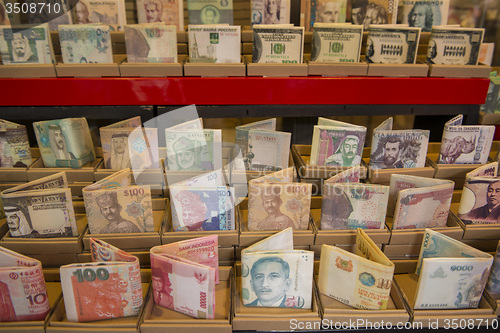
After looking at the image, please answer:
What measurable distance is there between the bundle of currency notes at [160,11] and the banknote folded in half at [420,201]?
196cm

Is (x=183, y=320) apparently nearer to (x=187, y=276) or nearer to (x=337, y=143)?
(x=187, y=276)

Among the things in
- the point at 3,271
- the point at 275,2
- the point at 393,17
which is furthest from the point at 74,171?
the point at 393,17

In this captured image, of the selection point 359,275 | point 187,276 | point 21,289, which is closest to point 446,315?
point 359,275

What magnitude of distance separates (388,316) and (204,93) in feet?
5.91

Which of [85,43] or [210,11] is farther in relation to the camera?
[210,11]

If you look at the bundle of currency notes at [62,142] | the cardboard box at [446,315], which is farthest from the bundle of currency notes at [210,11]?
the cardboard box at [446,315]

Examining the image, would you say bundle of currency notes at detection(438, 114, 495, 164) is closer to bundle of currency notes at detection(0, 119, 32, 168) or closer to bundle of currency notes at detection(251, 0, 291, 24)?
bundle of currency notes at detection(251, 0, 291, 24)

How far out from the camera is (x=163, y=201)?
8.46 feet

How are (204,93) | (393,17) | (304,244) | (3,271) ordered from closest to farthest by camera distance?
1. (3,271)
2. (304,244)
3. (204,93)
4. (393,17)

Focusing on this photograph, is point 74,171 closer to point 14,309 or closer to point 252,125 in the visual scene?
point 14,309

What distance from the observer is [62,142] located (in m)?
2.56

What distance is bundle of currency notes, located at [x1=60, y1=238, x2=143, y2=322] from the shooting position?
193 cm

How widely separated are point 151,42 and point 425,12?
2053mm

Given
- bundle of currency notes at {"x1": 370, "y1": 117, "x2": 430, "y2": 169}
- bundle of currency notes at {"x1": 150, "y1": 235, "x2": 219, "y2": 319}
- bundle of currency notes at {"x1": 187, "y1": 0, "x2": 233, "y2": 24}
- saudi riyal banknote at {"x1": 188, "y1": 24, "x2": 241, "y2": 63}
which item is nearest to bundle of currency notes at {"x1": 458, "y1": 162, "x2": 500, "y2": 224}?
bundle of currency notes at {"x1": 370, "y1": 117, "x2": 430, "y2": 169}
